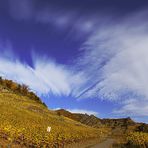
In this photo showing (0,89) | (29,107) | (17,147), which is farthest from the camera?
(0,89)

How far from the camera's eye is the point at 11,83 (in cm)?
11119

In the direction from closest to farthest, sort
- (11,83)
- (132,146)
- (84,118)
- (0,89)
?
(132,146), (0,89), (11,83), (84,118)

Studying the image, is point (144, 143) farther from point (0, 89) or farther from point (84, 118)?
point (84, 118)

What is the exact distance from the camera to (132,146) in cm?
3644

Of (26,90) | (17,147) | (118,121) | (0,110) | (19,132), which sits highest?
(118,121)

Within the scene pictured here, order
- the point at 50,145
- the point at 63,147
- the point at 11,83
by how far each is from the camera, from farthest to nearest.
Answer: the point at 11,83 → the point at 63,147 → the point at 50,145

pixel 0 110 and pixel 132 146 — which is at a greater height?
pixel 0 110

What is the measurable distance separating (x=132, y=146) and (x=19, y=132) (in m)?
12.8

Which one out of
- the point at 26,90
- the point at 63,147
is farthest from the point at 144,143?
the point at 26,90

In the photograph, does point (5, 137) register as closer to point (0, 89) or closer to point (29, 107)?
point (29, 107)

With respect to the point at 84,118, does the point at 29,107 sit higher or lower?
lower

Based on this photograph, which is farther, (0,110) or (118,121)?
(118,121)

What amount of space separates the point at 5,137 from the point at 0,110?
1078 inches

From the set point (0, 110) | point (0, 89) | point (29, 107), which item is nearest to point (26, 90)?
point (0, 89)
